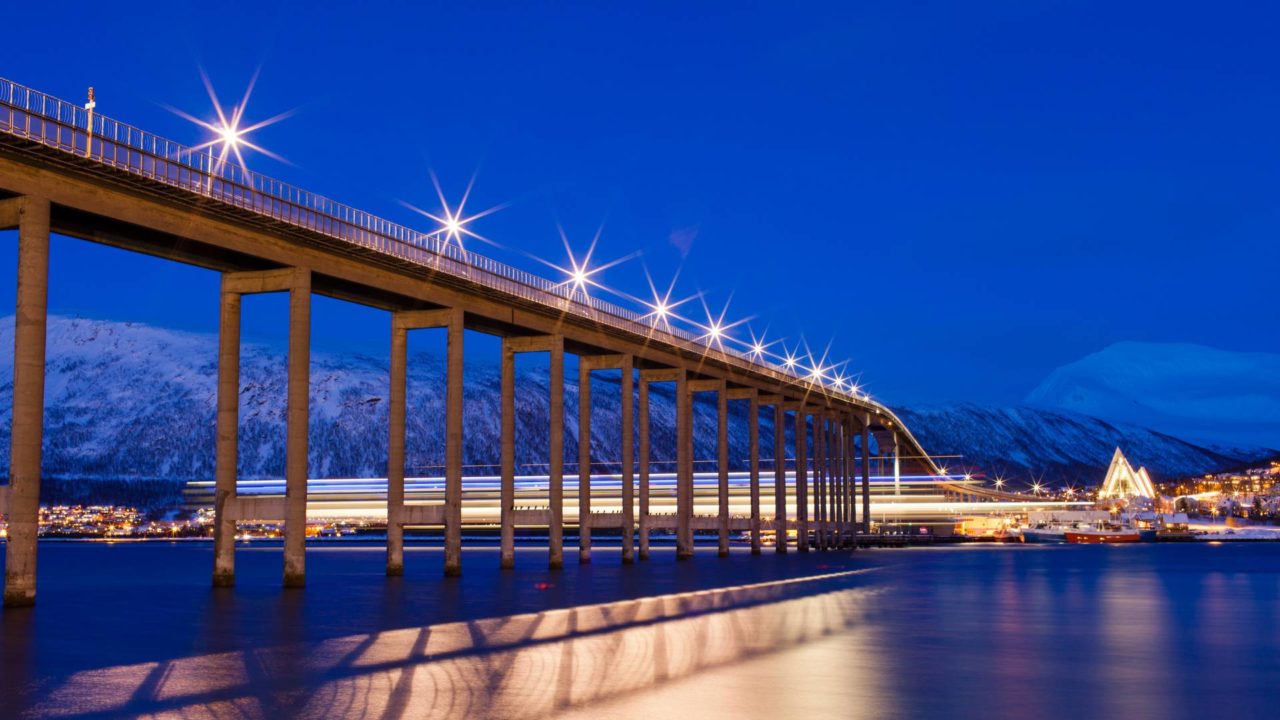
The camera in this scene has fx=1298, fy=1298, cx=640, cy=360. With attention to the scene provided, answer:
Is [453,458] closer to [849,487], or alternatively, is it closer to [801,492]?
[801,492]

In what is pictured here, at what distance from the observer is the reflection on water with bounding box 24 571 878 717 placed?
70.2 ft

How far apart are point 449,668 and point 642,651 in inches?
205

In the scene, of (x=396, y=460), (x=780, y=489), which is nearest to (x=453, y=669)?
(x=396, y=460)

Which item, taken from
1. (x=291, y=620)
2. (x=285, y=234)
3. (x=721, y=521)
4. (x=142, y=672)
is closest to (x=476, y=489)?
(x=721, y=521)

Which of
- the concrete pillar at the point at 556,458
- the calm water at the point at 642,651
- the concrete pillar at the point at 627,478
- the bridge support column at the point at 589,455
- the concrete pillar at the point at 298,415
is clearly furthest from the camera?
the concrete pillar at the point at 627,478

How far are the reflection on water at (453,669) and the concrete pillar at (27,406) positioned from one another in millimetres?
14438

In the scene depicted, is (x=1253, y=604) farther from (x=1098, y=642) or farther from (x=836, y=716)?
(x=836, y=716)

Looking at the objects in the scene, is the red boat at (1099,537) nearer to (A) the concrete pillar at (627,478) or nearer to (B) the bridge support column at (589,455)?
(A) the concrete pillar at (627,478)

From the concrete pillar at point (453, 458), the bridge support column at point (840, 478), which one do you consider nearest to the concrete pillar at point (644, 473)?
the concrete pillar at point (453, 458)

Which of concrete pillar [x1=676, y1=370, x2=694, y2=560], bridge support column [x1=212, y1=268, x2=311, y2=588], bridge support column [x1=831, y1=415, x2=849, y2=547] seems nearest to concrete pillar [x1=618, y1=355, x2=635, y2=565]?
concrete pillar [x1=676, y1=370, x2=694, y2=560]

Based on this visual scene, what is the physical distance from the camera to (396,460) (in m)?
67.6

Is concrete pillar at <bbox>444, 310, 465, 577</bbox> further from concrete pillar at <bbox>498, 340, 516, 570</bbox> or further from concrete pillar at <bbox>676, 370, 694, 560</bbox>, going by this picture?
concrete pillar at <bbox>676, 370, 694, 560</bbox>

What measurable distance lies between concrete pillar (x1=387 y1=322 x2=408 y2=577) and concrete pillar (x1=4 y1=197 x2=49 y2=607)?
2458 cm

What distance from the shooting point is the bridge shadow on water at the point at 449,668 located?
70.1 feet
